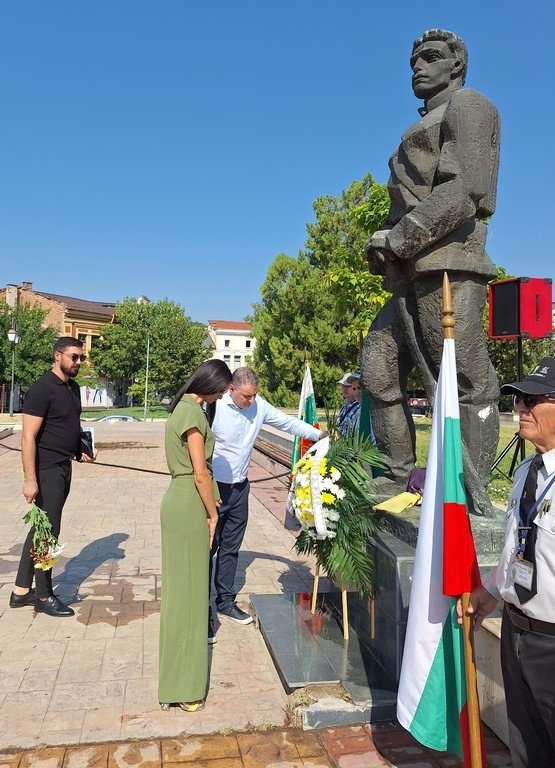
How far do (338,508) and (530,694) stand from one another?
73.4 inches

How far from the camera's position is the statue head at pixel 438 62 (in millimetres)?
3756

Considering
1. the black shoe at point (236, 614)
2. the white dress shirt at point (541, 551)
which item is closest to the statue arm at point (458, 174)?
the white dress shirt at point (541, 551)

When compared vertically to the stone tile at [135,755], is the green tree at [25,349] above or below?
above

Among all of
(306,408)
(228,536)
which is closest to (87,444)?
(228,536)

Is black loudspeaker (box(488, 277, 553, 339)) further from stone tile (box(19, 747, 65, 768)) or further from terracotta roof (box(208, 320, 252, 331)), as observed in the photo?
terracotta roof (box(208, 320, 252, 331))

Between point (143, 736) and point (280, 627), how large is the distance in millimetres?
1283

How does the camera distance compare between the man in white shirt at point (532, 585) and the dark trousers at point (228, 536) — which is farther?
the dark trousers at point (228, 536)

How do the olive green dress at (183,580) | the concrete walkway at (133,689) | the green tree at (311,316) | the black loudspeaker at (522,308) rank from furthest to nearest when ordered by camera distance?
1. the green tree at (311,316)
2. the black loudspeaker at (522,308)
3. the olive green dress at (183,580)
4. the concrete walkway at (133,689)

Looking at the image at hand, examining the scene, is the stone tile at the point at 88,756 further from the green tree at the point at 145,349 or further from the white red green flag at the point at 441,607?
the green tree at the point at 145,349

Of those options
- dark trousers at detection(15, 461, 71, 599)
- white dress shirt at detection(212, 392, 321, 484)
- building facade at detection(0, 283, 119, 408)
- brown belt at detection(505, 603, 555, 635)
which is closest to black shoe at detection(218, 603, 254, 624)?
white dress shirt at detection(212, 392, 321, 484)

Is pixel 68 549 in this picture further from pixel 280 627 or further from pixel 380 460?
pixel 380 460

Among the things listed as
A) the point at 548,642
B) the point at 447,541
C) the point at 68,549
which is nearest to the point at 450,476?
the point at 447,541

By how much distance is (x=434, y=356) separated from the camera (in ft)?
12.2

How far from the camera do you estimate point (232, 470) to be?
4551 millimetres
